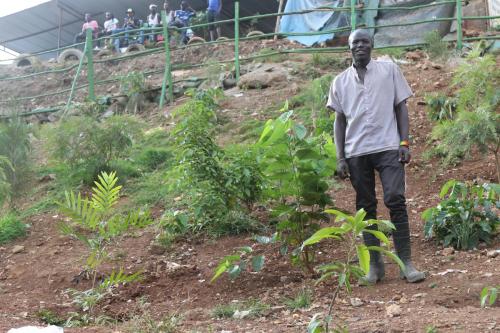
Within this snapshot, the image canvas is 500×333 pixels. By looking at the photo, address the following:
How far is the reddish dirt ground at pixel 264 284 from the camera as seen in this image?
322cm

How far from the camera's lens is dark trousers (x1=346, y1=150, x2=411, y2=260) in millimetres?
3906

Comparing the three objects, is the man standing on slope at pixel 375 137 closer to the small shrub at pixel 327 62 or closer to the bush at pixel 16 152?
the bush at pixel 16 152

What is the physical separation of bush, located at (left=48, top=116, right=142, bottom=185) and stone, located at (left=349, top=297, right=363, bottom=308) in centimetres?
434

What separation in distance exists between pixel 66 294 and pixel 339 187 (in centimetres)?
291

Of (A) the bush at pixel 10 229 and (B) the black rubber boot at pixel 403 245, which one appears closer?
(B) the black rubber boot at pixel 403 245

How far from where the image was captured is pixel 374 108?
4012 mm

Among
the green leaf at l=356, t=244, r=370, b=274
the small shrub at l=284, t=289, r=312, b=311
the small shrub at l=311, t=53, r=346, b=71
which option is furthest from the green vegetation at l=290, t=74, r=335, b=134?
the green leaf at l=356, t=244, r=370, b=274

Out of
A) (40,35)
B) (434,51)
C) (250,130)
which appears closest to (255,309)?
(250,130)

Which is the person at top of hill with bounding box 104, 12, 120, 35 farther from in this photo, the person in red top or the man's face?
the man's face

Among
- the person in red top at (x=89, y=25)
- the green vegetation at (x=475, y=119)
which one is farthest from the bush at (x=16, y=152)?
the person in red top at (x=89, y=25)

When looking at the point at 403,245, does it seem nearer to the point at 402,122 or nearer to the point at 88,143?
the point at 402,122

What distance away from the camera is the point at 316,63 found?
35.8ft

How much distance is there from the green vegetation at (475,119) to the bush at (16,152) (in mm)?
4187

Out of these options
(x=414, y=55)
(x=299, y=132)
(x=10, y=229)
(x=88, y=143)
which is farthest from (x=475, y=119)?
(x=414, y=55)
